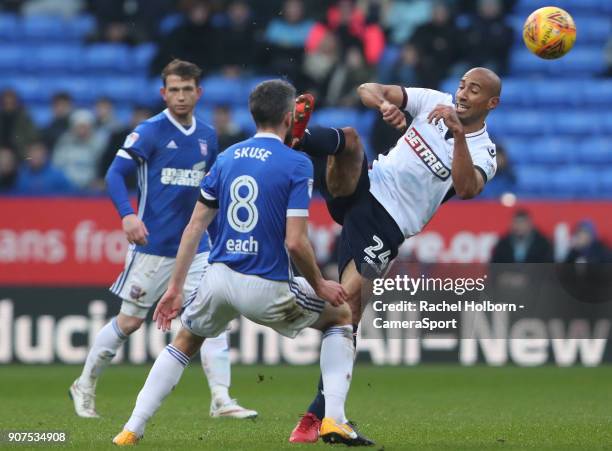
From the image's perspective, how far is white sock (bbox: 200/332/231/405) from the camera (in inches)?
348

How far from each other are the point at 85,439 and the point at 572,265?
7.47 metres

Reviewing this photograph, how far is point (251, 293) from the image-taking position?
6395 mm

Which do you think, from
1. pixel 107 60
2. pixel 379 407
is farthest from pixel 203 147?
pixel 107 60

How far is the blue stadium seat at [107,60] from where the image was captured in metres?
17.5

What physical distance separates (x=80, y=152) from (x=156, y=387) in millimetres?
9057

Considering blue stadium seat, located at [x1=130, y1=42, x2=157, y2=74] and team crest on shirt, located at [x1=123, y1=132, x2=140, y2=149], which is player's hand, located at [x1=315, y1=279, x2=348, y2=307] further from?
blue stadium seat, located at [x1=130, y1=42, x2=157, y2=74]

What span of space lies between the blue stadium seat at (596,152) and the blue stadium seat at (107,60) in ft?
20.1

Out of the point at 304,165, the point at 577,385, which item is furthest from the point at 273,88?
the point at 577,385

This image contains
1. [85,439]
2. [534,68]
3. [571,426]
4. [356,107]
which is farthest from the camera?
[534,68]

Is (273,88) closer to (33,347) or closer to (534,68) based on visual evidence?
(33,347)

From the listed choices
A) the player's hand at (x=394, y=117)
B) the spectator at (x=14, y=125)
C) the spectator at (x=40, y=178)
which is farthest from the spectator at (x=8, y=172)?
the player's hand at (x=394, y=117)

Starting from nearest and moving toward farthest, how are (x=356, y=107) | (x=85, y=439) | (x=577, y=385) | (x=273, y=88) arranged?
(x=273, y=88) → (x=85, y=439) → (x=577, y=385) → (x=356, y=107)

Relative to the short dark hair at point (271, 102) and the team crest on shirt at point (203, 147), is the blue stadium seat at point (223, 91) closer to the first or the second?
the team crest on shirt at point (203, 147)

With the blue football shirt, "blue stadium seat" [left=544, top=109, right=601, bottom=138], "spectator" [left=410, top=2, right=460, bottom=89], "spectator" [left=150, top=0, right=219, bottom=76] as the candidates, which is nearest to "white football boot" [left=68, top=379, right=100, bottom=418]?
the blue football shirt
